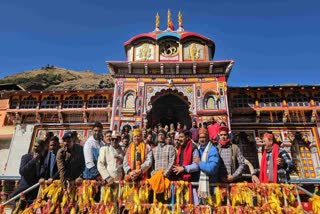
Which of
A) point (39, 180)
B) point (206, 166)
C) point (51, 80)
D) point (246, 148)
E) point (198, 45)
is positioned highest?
point (51, 80)

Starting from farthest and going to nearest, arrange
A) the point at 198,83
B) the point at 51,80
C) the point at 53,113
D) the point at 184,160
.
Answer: the point at 51,80 < the point at 53,113 < the point at 198,83 < the point at 184,160

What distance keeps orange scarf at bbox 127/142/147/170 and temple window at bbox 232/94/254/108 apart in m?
13.0

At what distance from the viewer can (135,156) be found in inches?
203

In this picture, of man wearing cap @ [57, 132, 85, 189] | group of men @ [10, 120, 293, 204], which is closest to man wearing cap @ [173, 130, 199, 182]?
group of men @ [10, 120, 293, 204]

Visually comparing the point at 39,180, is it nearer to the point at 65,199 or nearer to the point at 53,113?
the point at 65,199

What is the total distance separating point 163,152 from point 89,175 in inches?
67.2

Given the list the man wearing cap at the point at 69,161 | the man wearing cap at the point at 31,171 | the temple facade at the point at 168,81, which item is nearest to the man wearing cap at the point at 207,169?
the man wearing cap at the point at 69,161

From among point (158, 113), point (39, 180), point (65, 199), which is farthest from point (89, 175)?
point (158, 113)

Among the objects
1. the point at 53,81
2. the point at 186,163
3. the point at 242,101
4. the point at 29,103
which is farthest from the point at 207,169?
the point at 53,81

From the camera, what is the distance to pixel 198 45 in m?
16.9

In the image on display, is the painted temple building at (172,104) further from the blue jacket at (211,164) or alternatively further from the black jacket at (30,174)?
the blue jacket at (211,164)

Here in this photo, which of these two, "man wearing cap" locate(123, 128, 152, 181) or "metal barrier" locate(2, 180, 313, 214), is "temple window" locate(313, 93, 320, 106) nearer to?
"metal barrier" locate(2, 180, 313, 214)

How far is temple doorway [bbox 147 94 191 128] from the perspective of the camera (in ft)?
55.9

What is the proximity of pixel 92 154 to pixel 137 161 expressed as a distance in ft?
3.74
